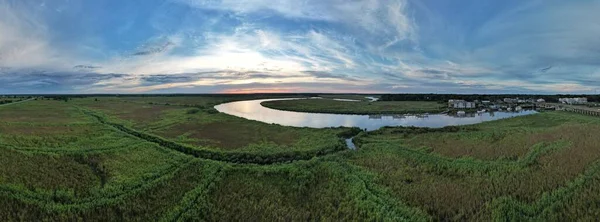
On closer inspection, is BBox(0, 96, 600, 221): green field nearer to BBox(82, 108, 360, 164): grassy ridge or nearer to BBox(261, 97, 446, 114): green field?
BBox(82, 108, 360, 164): grassy ridge

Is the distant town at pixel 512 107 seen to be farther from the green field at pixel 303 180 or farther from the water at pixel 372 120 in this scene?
the green field at pixel 303 180

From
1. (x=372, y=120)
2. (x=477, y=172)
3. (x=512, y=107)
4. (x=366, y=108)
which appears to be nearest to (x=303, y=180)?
(x=477, y=172)

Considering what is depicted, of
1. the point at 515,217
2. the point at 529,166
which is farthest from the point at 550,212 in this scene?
the point at 529,166

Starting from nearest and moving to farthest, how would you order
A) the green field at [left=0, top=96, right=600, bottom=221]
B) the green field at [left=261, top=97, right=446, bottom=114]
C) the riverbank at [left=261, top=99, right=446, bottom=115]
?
the green field at [left=0, top=96, right=600, bottom=221] → the riverbank at [left=261, top=99, right=446, bottom=115] → the green field at [left=261, top=97, right=446, bottom=114]

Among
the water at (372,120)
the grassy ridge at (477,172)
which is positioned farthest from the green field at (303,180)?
the water at (372,120)

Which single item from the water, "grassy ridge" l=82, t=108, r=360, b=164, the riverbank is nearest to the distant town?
the riverbank

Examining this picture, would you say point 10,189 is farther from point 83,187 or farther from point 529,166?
point 529,166

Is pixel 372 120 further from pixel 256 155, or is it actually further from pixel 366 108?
pixel 256 155

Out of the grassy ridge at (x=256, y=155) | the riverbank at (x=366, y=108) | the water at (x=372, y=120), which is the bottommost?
the grassy ridge at (x=256, y=155)

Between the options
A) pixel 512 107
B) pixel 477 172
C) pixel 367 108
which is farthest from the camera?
pixel 512 107
